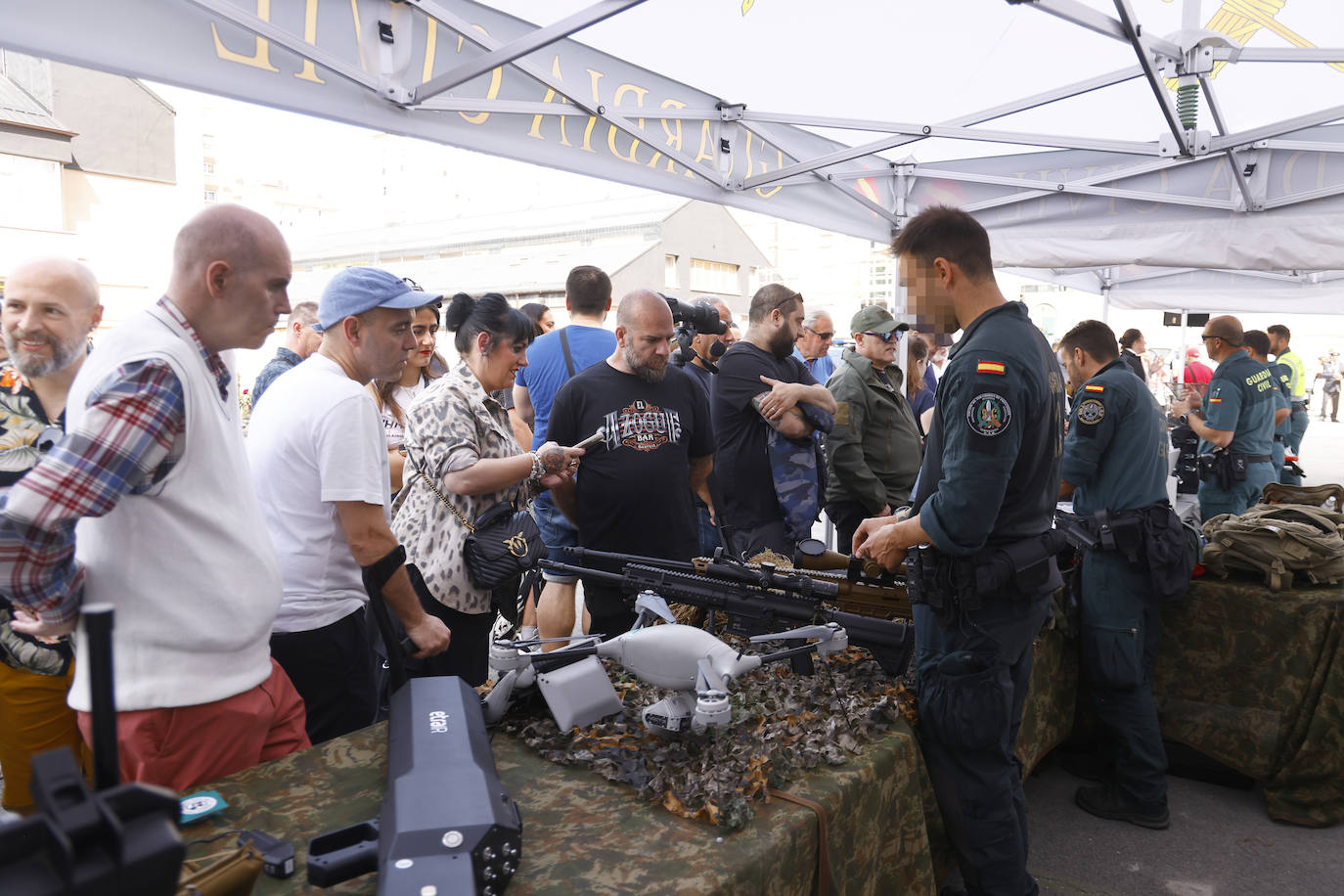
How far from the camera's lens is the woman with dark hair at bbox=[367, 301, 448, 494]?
3342 millimetres

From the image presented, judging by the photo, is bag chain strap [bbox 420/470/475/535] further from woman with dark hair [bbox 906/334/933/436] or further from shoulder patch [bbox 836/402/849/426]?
woman with dark hair [bbox 906/334/933/436]

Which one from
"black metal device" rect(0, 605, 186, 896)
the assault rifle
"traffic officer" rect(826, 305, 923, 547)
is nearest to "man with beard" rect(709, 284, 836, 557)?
"traffic officer" rect(826, 305, 923, 547)

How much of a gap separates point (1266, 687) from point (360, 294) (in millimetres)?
3535

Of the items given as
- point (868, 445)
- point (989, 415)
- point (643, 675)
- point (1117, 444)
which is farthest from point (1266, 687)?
point (643, 675)

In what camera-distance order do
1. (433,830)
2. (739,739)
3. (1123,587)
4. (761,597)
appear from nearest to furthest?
(433,830), (739,739), (761,597), (1123,587)

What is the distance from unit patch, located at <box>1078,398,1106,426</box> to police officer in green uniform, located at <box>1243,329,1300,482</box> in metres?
3.17

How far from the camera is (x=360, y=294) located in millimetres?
1879

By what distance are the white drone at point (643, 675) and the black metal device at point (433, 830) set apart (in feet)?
1.00

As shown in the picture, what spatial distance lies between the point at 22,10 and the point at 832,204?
4.27 meters

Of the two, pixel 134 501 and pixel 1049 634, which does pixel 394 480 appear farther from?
pixel 1049 634

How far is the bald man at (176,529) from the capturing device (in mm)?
1233

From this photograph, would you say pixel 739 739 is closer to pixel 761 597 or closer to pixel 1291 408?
pixel 761 597

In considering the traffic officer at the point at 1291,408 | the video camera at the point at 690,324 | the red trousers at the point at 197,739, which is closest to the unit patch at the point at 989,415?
the red trousers at the point at 197,739

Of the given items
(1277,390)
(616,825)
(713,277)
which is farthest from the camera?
(713,277)
